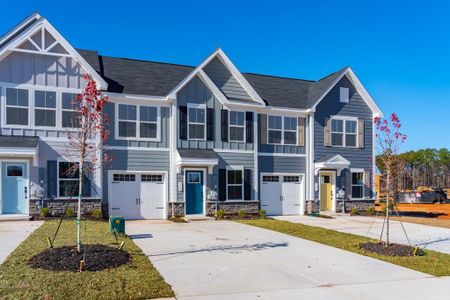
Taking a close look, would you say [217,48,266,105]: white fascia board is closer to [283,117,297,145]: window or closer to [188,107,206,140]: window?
[283,117,297,145]: window

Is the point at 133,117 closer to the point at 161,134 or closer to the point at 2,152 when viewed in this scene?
the point at 161,134

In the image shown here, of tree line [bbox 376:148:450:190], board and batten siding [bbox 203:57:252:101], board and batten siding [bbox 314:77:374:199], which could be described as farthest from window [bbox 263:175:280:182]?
tree line [bbox 376:148:450:190]

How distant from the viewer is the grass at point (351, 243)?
28.8ft

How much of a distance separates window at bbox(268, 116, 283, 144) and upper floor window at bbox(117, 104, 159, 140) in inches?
233

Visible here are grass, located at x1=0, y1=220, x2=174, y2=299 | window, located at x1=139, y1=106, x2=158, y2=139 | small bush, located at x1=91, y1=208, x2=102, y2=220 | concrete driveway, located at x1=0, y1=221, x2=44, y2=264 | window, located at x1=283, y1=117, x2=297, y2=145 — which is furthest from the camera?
window, located at x1=283, y1=117, x2=297, y2=145

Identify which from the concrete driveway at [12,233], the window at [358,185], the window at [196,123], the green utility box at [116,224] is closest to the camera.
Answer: the concrete driveway at [12,233]

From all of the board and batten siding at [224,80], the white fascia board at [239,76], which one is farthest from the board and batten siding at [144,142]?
the white fascia board at [239,76]

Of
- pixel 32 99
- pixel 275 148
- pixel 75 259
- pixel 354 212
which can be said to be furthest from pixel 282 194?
pixel 75 259

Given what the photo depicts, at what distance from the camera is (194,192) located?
1877 cm

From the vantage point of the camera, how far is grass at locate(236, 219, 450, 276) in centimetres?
878

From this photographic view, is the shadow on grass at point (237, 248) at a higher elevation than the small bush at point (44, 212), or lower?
lower

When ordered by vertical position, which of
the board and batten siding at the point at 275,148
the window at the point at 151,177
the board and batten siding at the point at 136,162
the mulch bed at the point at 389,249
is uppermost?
the board and batten siding at the point at 275,148

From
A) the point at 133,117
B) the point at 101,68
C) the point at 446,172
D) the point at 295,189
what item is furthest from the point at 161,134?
the point at 446,172

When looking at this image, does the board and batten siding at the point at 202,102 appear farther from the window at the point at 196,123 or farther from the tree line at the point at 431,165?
the tree line at the point at 431,165
